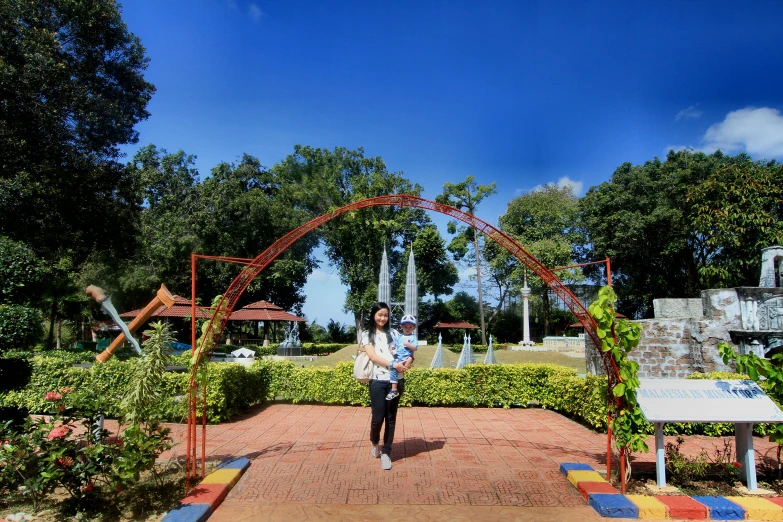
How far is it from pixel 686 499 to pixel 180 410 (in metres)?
4.89

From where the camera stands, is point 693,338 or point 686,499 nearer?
point 686,499

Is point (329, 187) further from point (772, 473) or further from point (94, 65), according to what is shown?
point (772, 473)

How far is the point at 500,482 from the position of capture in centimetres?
481

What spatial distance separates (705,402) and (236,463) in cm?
439

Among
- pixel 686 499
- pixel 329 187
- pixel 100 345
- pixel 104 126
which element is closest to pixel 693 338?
pixel 686 499

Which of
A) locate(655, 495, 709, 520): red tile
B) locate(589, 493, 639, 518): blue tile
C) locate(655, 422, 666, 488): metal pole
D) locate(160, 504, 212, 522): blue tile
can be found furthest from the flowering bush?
locate(655, 422, 666, 488): metal pole

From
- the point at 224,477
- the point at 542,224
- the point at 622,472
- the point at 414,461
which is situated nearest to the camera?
the point at 622,472

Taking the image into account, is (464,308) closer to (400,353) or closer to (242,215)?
(242,215)

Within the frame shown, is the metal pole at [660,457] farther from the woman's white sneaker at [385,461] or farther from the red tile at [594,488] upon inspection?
the woman's white sneaker at [385,461]

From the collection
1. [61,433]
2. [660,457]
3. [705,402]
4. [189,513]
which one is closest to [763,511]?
[660,457]

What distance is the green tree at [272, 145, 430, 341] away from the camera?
107 feet

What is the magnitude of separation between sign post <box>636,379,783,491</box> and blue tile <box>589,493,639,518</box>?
0.62m

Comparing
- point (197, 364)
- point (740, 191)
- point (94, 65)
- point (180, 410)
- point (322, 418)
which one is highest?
point (94, 65)

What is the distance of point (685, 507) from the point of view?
157 inches
